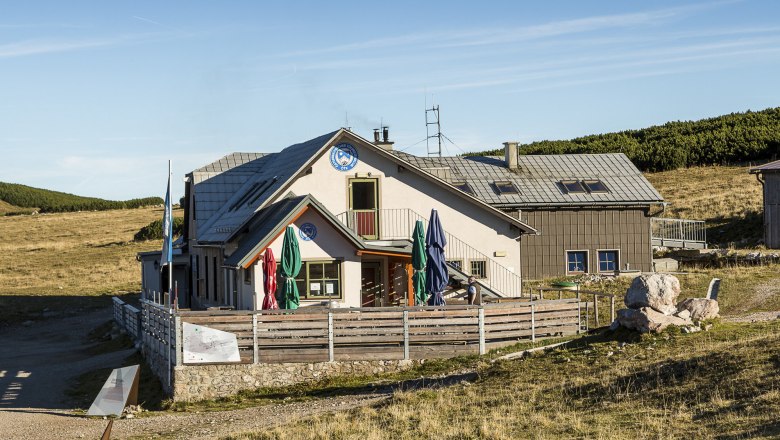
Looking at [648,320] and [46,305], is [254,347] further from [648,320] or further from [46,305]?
[46,305]

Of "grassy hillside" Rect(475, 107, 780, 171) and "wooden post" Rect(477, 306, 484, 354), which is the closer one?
"wooden post" Rect(477, 306, 484, 354)

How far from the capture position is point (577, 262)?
4841cm

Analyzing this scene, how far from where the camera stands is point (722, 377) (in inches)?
786

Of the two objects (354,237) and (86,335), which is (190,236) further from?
(354,237)

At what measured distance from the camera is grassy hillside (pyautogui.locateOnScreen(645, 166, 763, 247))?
189ft

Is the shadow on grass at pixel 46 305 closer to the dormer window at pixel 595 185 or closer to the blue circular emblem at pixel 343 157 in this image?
the blue circular emblem at pixel 343 157

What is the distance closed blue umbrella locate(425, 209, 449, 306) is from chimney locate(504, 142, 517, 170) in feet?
64.2

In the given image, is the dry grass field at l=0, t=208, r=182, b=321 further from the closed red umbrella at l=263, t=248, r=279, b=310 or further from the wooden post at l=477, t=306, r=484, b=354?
the wooden post at l=477, t=306, r=484, b=354

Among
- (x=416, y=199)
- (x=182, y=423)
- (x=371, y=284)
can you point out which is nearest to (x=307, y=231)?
(x=371, y=284)

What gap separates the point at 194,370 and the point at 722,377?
11956mm

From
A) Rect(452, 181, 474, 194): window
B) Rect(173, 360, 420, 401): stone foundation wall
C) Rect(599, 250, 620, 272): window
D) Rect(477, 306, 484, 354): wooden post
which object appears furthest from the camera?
Rect(599, 250, 620, 272): window

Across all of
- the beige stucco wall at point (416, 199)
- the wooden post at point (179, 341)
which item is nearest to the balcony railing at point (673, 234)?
the beige stucco wall at point (416, 199)

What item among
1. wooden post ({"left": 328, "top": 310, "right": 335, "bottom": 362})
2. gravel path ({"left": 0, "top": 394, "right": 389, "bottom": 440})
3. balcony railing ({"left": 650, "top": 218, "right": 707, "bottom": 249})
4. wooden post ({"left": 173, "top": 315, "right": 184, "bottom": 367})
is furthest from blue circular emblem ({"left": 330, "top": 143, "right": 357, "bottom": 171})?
balcony railing ({"left": 650, "top": 218, "right": 707, "bottom": 249})

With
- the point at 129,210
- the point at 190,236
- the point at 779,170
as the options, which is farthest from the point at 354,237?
the point at 129,210
